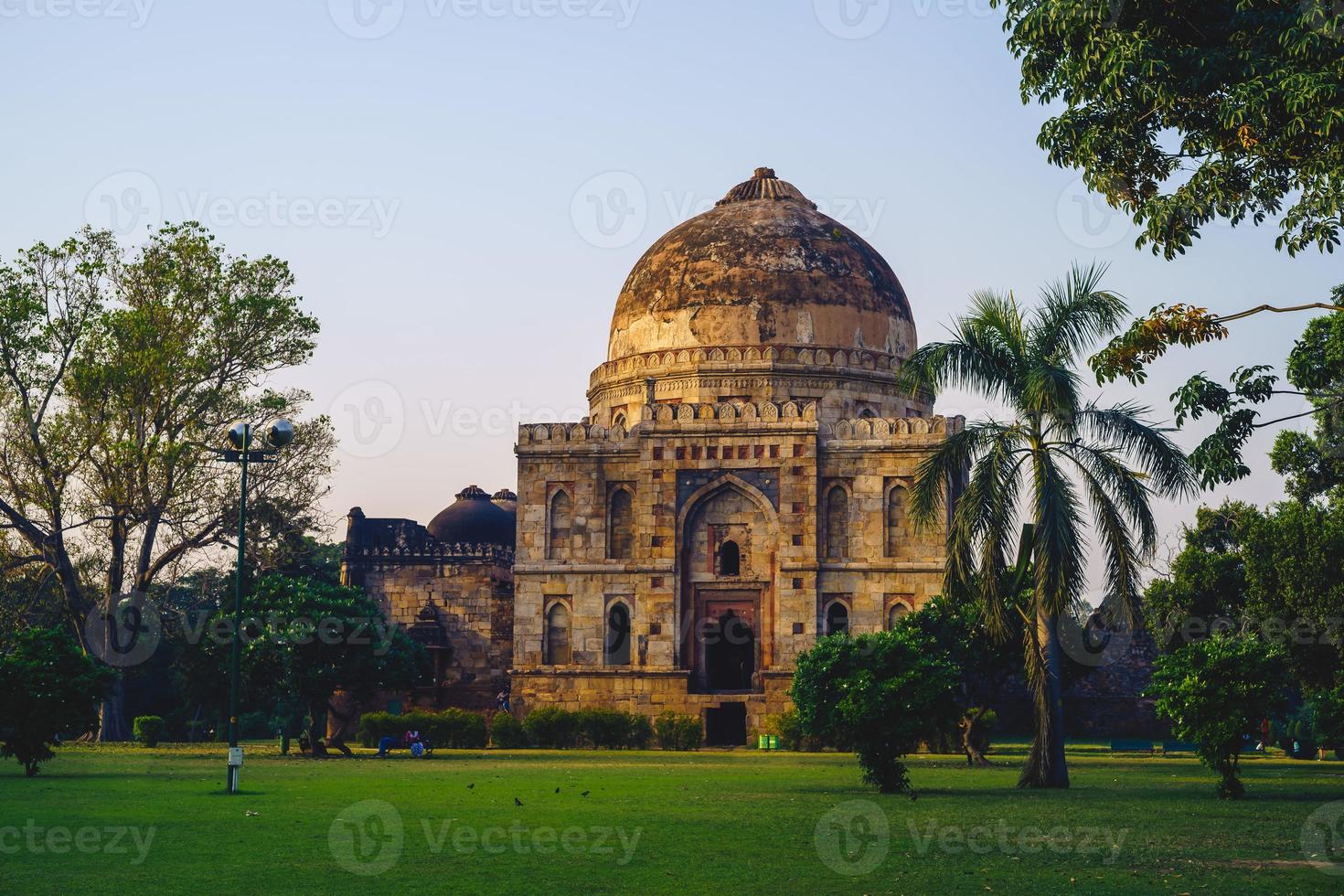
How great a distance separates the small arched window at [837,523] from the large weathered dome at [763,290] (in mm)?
5479

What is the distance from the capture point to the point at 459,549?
44.9 m

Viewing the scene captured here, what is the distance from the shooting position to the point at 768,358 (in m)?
41.4

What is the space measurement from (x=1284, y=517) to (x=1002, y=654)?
6193mm

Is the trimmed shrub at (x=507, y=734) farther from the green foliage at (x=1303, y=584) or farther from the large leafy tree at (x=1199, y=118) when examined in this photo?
the large leafy tree at (x=1199, y=118)

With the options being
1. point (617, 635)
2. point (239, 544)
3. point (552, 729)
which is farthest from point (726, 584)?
point (239, 544)

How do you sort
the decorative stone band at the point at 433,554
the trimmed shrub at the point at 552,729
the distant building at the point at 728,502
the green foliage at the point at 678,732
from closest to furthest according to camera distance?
the green foliage at the point at 678,732, the trimmed shrub at the point at 552,729, the distant building at the point at 728,502, the decorative stone band at the point at 433,554

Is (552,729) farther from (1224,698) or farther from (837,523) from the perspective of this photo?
(1224,698)

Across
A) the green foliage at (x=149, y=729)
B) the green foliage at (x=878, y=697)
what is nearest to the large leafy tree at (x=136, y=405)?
the green foliage at (x=149, y=729)

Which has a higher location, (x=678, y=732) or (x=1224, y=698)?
(x=1224, y=698)

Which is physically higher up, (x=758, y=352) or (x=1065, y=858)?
(x=758, y=352)

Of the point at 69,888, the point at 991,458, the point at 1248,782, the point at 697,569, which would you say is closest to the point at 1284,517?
the point at 1248,782

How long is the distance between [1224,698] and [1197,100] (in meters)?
8.16

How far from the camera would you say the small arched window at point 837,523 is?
37875 millimetres

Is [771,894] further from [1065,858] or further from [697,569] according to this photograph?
[697,569]
